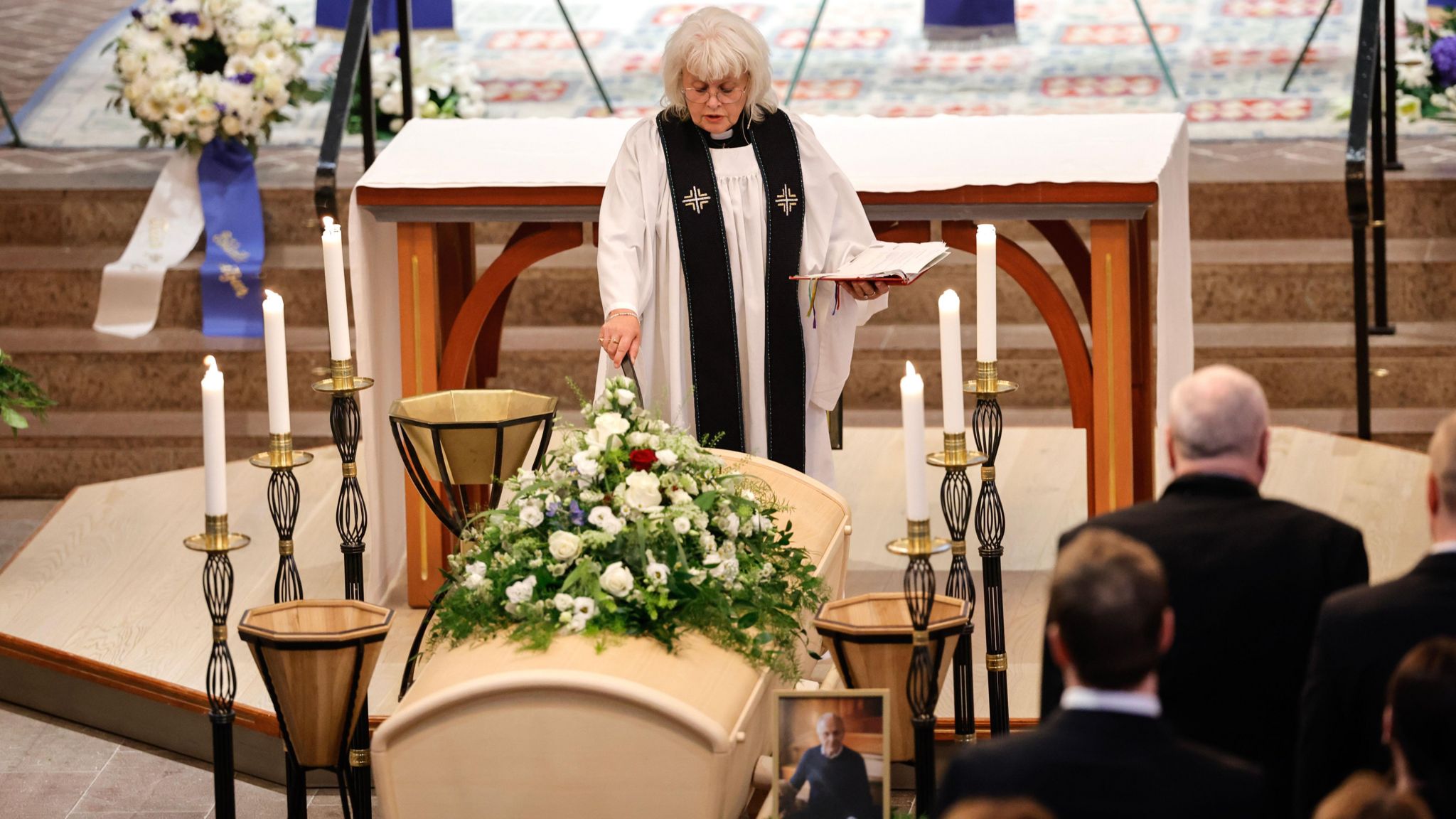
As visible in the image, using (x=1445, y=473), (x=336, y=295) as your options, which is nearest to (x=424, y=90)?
(x=336, y=295)

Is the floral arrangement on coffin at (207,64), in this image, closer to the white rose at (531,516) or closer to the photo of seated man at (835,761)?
the white rose at (531,516)

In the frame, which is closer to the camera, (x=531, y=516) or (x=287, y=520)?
(x=531, y=516)

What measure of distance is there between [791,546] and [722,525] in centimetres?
42

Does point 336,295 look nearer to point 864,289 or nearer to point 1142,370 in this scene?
point 864,289

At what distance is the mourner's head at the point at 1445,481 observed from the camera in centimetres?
231

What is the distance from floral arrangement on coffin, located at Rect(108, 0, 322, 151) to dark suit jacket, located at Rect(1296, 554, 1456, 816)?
Result: 5.74 m

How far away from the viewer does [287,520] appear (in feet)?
12.0

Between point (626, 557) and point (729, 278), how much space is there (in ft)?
4.32

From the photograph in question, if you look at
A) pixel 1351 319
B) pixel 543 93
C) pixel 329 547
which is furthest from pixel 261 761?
pixel 543 93

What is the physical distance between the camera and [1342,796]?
181cm

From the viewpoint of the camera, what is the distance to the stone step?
7.05m

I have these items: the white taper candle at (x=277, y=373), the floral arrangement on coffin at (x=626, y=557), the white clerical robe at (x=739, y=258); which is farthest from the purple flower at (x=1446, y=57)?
the white taper candle at (x=277, y=373)

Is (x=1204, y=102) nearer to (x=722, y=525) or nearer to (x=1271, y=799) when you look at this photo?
(x=722, y=525)

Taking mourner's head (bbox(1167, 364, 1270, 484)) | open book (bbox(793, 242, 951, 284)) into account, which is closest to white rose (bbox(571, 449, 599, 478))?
open book (bbox(793, 242, 951, 284))
